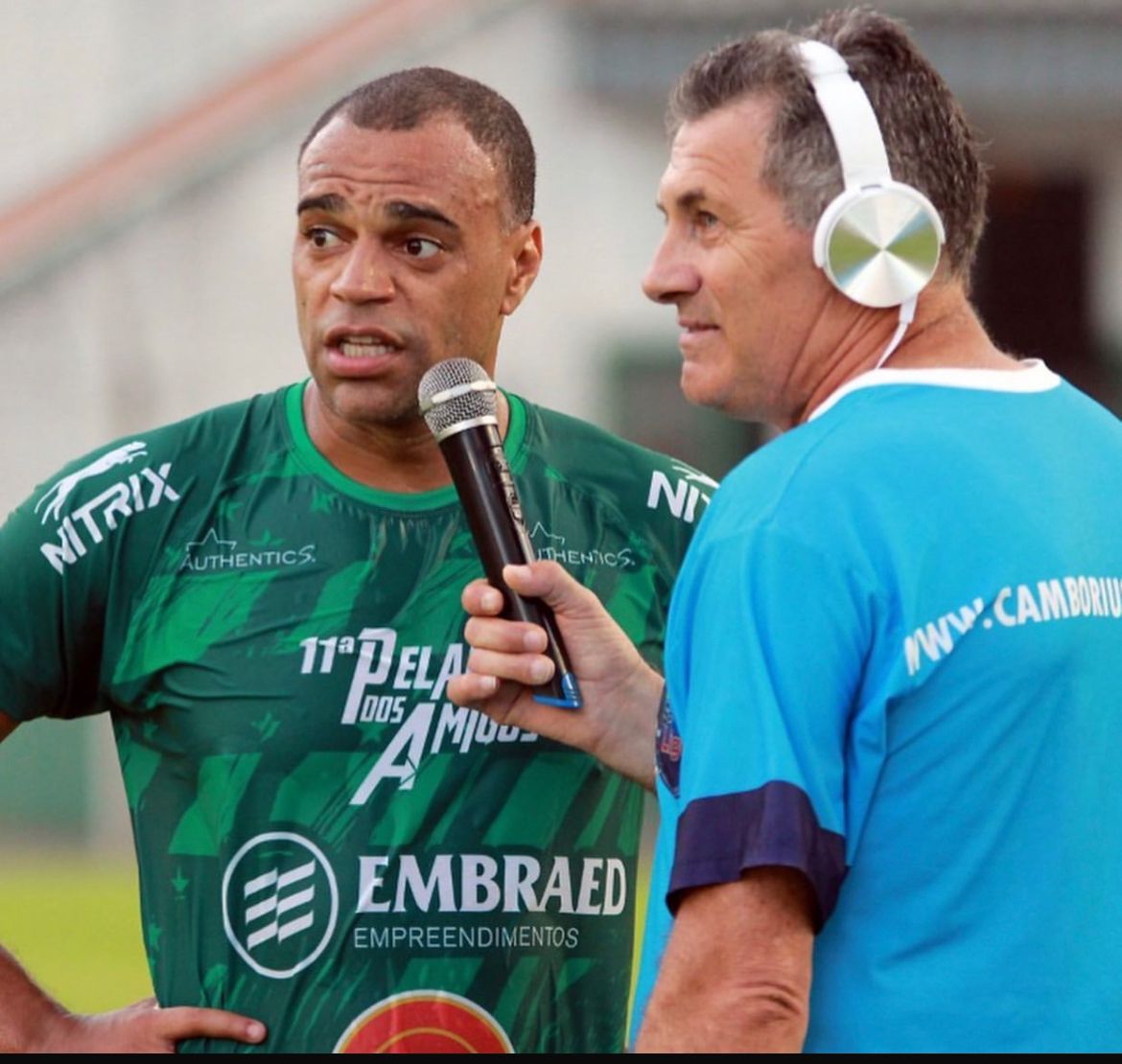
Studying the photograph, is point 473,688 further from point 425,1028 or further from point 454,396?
point 425,1028

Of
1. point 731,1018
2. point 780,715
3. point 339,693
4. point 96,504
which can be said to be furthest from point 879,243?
point 96,504

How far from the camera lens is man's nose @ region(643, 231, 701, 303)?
2738 mm

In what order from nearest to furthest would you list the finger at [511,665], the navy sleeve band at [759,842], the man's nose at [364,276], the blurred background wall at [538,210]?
1. the navy sleeve band at [759,842]
2. the finger at [511,665]
3. the man's nose at [364,276]
4. the blurred background wall at [538,210]

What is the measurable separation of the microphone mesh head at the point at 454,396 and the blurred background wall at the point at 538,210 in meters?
11.9

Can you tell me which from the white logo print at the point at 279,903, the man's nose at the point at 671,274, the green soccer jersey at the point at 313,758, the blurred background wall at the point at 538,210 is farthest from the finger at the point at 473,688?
the blurred background wall at the point at 538,210

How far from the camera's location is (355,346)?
333 cm

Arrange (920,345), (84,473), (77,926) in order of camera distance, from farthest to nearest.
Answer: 1. (77,926)
2. (84,473)
3. (920,345)

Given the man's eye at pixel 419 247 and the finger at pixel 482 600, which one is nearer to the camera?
the finger at pixel 482 600

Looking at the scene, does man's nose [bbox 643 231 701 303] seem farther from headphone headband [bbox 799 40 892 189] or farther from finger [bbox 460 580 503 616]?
finger [bbox 460 580 503 616]

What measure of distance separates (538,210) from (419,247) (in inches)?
470

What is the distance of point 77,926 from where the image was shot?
11398 millimetres

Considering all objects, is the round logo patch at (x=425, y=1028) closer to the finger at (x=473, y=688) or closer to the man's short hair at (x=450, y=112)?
the finger at (x=473, y=688)

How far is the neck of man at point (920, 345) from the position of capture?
264 centimetres

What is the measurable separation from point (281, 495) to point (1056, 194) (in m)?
13.7
